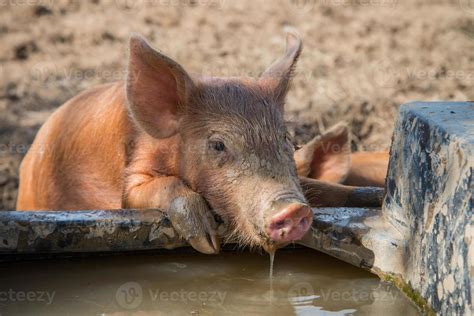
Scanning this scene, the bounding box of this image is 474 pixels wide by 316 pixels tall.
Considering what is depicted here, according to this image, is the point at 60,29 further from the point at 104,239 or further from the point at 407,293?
the point at 407,293

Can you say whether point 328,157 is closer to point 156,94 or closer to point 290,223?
point 156,94

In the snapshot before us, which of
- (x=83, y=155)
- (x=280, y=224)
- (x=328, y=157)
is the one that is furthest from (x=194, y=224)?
(x=328, y=157)

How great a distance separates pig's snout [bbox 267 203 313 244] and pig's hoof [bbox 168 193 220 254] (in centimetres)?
30

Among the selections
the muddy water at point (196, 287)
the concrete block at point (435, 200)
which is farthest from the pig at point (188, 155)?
the concrete block at point (435, 200)

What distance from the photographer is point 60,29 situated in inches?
A: 295

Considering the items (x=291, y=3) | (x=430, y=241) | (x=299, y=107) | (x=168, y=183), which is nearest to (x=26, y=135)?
(x=299, y=107)

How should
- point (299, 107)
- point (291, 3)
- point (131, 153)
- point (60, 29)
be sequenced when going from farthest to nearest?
point (291, 3) < point (60, 29) < point (299, 107) < point (131, 153)

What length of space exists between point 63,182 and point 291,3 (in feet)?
12.7

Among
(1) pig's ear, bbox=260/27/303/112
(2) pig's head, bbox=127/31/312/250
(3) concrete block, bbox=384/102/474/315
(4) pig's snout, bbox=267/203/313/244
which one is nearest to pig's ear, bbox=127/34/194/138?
(2) pig's head, bbox=127/31/312/250

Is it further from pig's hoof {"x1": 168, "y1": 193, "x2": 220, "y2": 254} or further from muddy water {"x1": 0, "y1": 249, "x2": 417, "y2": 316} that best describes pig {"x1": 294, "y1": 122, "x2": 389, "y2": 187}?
pig's hoof {"x1": 168, "y1": 193, "x2": 220, "y2": 254}

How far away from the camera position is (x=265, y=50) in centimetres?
748

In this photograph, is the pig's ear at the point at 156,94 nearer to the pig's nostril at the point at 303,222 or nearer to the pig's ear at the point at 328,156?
the pig's nostril at the point at 303,222

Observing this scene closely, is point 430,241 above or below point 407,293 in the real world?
above

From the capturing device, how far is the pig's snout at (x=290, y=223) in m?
3.55
